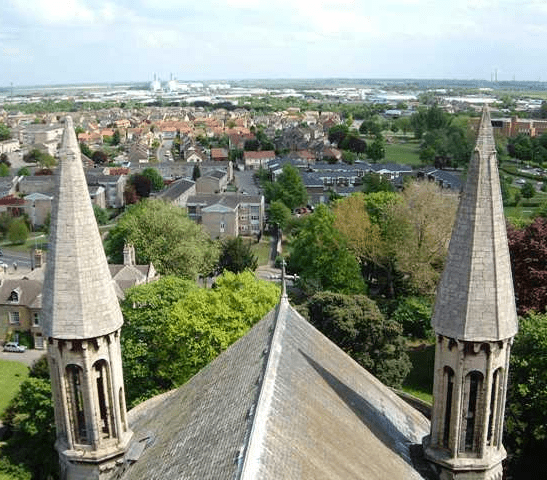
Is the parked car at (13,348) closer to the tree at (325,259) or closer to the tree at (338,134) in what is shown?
the tree at (325,259)

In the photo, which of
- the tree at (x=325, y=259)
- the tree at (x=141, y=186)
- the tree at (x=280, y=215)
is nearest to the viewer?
the tree at (x=325, y=259)

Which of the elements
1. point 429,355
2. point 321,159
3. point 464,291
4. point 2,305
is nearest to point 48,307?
point 464,291

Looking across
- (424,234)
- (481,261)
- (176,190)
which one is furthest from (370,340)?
(176,190)

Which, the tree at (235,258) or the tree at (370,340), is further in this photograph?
the tree at (235,258)

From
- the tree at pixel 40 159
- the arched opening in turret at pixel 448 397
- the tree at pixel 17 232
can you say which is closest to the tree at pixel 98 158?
the tree at pixel 40 159

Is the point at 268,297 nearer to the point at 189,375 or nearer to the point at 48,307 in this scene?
the point at 189,375

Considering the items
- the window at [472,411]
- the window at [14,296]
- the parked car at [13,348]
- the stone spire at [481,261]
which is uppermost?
the stone spire at [481,261]

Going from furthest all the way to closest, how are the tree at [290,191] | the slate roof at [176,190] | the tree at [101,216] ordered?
the tree at [290,191] < the tree at [101,216] < the slate roof at [176,190]
